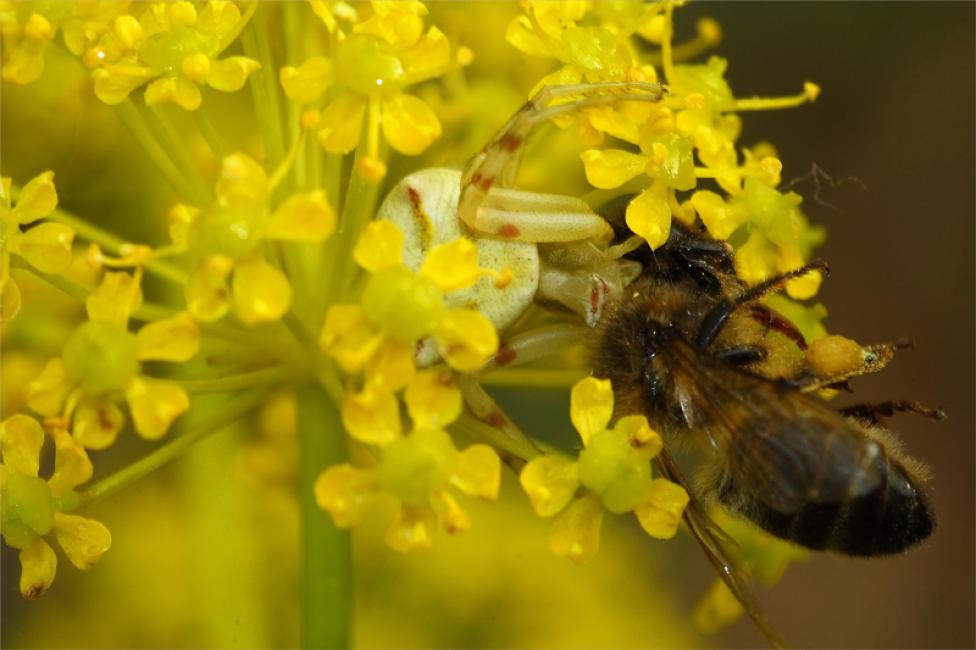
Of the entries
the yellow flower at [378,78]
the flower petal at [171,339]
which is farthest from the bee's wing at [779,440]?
the flower petal at [171,339]

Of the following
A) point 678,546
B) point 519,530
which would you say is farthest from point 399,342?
point 678,546

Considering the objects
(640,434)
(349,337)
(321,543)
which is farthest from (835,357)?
(321,543)

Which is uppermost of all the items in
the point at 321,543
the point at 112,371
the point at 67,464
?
the point at 112,371

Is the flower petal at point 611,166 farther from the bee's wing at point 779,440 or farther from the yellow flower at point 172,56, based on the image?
the yellow flower at point 172,56

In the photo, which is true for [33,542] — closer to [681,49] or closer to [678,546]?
[681,49]

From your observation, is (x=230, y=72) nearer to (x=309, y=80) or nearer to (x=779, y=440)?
(x=309, y=80)

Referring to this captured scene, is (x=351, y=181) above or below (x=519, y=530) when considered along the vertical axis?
above
